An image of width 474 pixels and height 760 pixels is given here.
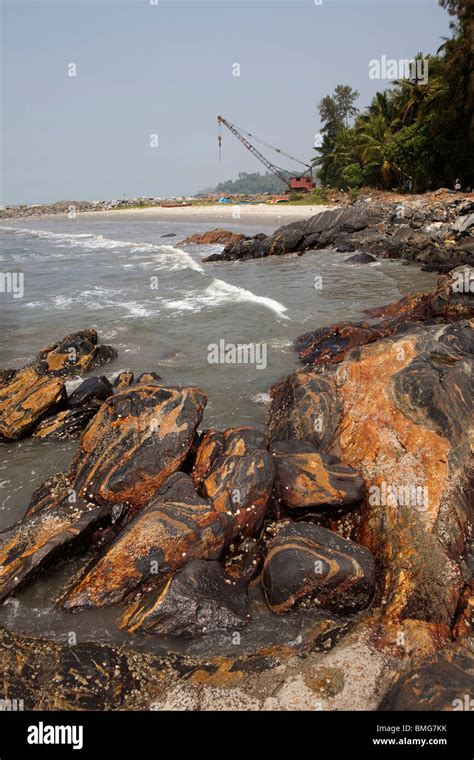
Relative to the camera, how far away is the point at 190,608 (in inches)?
211

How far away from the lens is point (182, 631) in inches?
207

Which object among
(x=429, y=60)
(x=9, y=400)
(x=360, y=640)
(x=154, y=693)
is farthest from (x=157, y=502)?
(x=429, y=60)

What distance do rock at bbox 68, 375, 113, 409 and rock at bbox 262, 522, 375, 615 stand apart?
6.54 meters

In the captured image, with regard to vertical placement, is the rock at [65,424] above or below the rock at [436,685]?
above

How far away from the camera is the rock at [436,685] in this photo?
3.96 metres

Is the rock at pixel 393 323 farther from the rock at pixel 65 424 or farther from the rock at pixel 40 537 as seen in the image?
the rock at pixel 40 537

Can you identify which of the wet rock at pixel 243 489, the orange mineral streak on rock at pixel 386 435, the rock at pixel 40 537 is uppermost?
the orange mineral streak on rock at pixel 386 435

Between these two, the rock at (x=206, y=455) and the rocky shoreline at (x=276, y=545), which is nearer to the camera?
the rocky shoreline at (x=276, y=545)

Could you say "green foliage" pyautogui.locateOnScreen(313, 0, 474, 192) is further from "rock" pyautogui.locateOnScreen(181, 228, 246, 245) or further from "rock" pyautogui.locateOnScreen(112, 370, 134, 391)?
"rock" pyautogui.locateOnScreen(112, 370, 134, 391)

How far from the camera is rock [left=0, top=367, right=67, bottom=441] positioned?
392 inches

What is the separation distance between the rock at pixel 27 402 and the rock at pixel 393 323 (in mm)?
6756

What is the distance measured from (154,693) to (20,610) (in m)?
2.10

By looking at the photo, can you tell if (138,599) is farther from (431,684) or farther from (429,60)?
(429,60)

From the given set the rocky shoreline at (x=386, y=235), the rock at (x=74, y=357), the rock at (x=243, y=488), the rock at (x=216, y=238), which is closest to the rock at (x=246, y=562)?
the rock at (x=243, y=488)
